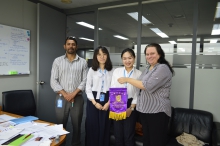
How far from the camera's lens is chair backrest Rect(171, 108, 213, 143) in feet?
7.26

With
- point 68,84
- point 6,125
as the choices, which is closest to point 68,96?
point 68,84

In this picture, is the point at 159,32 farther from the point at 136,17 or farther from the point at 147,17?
the point at 136,17

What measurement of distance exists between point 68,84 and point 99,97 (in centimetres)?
52

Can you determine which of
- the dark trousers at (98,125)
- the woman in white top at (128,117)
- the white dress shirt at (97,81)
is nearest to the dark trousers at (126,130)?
the woman in white top at (128,117)

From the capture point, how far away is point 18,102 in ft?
7.95

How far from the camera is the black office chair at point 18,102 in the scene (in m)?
2.31

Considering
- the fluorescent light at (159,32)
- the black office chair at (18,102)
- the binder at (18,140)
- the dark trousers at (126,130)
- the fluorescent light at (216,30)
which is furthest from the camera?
the fluorescent light at (159,32)

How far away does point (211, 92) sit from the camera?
8.09 ft

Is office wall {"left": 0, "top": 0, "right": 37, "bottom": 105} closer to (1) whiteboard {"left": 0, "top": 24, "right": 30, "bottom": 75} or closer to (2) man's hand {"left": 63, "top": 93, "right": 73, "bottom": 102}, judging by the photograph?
(1) whiteboard {"left": 0, "top": 24, "right": 30, "bottom": 75}

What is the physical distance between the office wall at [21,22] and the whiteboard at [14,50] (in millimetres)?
108

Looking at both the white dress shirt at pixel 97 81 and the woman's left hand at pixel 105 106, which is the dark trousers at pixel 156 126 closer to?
the woman's left hand at pixel 105 106

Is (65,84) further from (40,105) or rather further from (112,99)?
(40,105)

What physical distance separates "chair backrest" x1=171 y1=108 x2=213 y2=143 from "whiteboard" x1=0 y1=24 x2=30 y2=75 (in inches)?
107

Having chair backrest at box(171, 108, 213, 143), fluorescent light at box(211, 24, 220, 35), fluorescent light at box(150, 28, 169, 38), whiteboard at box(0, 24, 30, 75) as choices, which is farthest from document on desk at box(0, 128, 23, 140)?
fluorescent light at box(211, 24, 220, 35)
